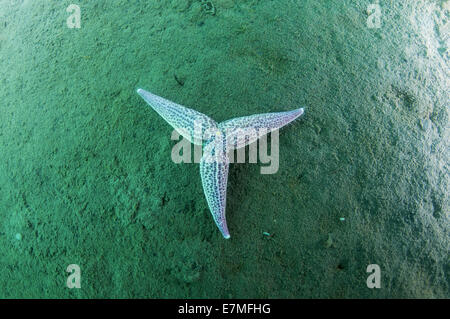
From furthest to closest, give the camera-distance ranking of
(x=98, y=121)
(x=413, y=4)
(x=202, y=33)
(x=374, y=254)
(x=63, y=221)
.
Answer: (x=413, y=4) < (x=202, y=33) < (x=98, y=121) < (x=63, y=221) < (x=374, y=254)

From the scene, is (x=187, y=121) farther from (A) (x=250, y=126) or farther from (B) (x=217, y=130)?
(A) (x=250, y=126)

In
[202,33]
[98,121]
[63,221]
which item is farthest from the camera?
[202,33]

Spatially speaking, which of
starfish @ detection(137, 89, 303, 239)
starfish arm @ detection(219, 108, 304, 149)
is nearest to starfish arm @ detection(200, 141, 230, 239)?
starfish @ detection(137, 89, 303, 239)

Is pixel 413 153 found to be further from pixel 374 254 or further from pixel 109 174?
pixel 109 174

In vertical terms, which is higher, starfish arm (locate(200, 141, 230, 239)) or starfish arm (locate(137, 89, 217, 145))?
starfish arm (locate(137, 89, 217, 145))

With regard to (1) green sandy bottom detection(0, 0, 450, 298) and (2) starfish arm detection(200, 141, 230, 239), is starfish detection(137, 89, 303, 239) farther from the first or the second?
(1) green sandy bottom detection(0, 0, 450, 298)

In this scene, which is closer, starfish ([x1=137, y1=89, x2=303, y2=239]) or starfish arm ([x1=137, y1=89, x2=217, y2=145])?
starfish ([x1=137, y1=89, x2=303, y2=239])

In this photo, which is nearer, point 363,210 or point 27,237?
point 363,210
